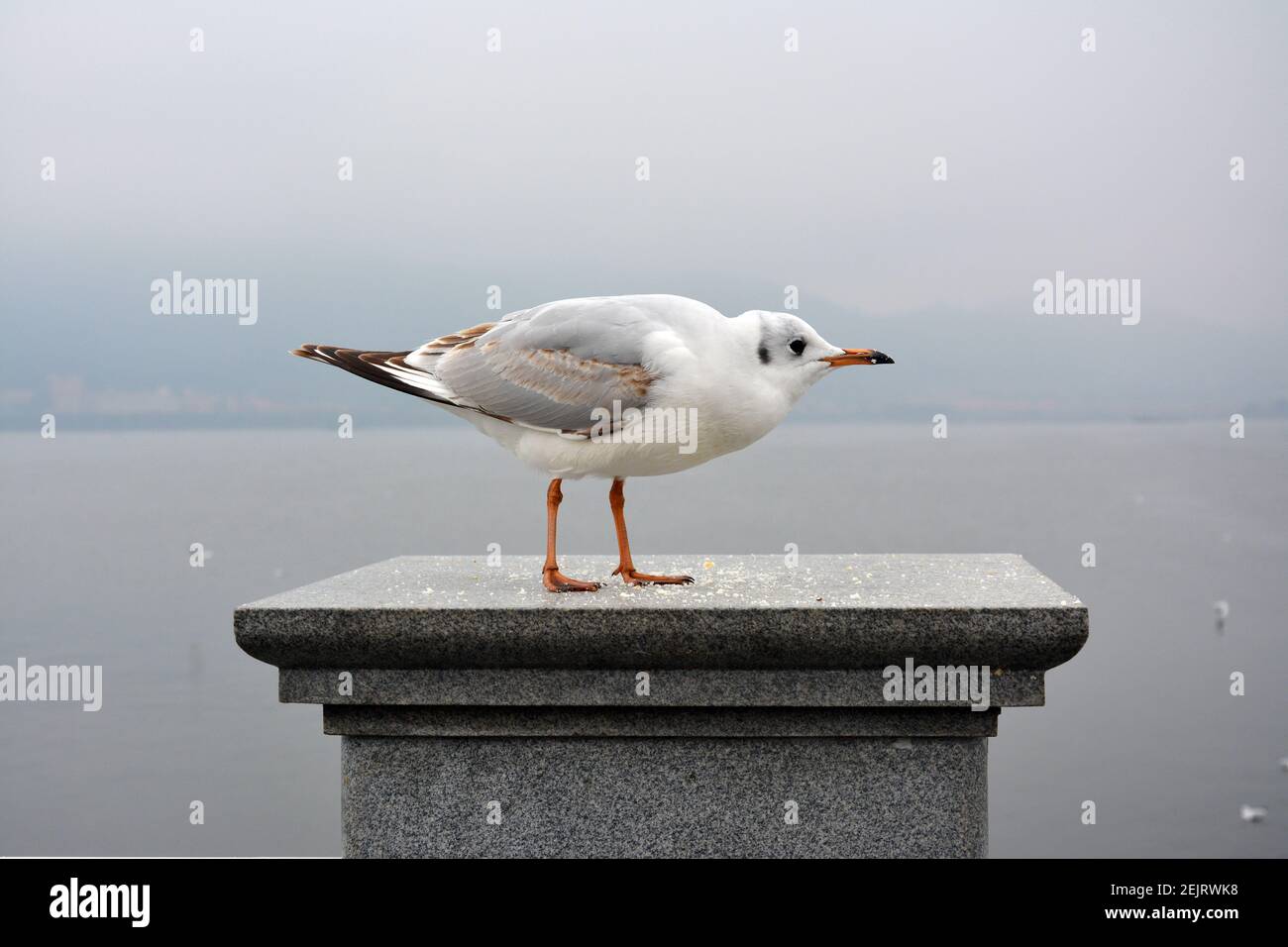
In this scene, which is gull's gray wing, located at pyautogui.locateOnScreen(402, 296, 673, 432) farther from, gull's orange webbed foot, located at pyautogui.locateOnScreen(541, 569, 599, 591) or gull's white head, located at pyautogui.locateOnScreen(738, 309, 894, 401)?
gull's orange webbed foot, located at pyautogui.locateOnScreen(541, 569, 599, 591)

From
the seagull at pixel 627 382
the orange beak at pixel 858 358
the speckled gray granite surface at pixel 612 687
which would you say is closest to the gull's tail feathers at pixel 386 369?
the seagull at pixel 627 382

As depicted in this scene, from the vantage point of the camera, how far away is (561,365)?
14.2 feet

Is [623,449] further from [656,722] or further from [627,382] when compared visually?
[656,722]

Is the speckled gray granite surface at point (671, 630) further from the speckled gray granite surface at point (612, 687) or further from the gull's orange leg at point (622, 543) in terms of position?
the gull's orange leg at point (622, 543)

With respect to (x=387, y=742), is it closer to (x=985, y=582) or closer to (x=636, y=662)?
(x=636, y=662)

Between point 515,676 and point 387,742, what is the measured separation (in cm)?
58

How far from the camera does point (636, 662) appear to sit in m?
3.86

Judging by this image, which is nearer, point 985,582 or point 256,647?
point 256,647

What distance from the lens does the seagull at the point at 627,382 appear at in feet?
13.9

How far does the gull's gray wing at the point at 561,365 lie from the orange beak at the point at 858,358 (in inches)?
26.4

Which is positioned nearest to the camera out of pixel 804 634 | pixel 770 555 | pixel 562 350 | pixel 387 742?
pixel 804 634

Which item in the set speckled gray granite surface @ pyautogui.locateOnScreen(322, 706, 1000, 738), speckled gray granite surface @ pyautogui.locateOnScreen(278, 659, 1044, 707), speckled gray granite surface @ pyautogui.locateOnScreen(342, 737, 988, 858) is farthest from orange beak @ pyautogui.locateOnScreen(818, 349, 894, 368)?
speckled gray granite surface @ pyautogui.locateOnScreen(342, 737, 988, 858)

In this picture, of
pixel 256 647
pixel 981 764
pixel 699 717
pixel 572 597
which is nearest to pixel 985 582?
pixel 981 764

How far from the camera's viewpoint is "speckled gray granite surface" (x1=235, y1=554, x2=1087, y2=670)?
376cm
